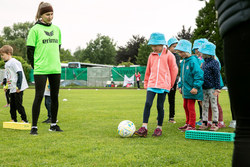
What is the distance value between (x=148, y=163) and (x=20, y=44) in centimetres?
8721

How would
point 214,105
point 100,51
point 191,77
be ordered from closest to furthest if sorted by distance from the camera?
point 191,77, point 214,105, point 100,51

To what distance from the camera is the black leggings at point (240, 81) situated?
133 centimetres

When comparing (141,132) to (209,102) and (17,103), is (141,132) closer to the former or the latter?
(209,102)

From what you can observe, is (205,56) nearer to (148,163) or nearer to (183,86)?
(183,86)

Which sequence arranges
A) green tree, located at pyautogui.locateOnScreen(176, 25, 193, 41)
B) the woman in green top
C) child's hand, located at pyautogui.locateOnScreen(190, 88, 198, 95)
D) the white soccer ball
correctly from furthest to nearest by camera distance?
green tree, located at pyautogui.locateOnScreen(176, 25, 193, 41), child's hand, located at pyautogui.locateOnScreen(190, 88, 198, 95), the woman in green top, the white soccer ball

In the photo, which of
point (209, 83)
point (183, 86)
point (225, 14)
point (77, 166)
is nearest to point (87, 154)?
point (77, 166)

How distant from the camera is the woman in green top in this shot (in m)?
5.18

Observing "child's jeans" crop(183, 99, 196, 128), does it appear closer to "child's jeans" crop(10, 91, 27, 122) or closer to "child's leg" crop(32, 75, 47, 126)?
"child's leg" crop(32, 75, 47, 126)

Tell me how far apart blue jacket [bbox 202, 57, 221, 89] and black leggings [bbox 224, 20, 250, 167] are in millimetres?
4952

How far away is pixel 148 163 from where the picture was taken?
10.7ft

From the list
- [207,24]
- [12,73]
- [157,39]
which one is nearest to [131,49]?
[207,24]

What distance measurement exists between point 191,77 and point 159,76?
105cm

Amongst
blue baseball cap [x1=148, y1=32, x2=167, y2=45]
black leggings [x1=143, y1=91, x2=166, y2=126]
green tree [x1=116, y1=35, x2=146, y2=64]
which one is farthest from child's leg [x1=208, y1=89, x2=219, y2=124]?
green tree [x1=116, y1=35, x2=146, y2=64]

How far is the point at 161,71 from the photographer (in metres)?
5.32
